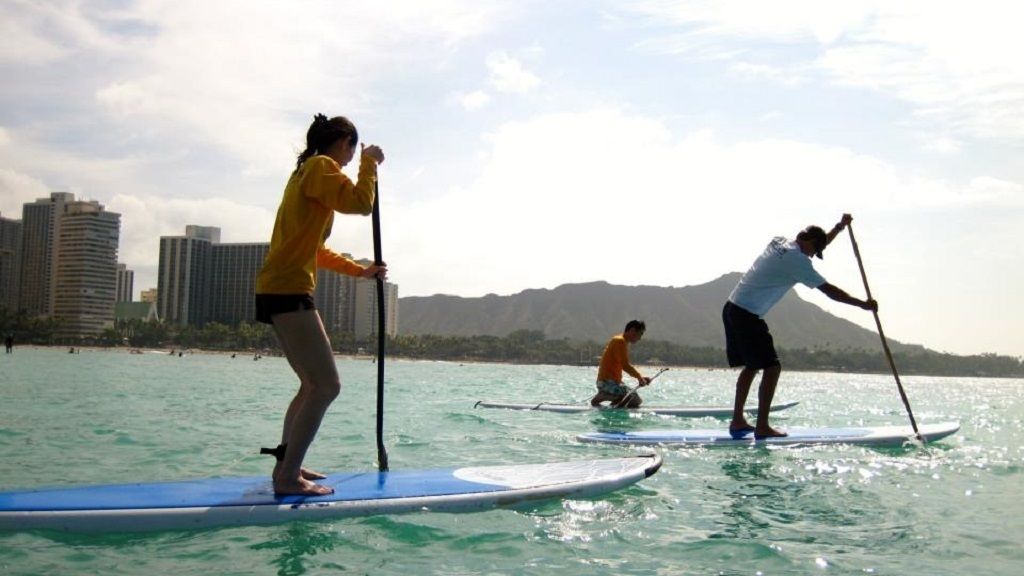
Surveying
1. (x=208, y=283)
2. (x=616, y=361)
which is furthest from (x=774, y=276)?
(x=208, y=283)

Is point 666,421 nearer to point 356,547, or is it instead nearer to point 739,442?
point 739,442

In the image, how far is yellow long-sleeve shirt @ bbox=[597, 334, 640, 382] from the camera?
14992 mm

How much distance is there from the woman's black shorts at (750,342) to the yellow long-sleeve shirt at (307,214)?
572 centimetres

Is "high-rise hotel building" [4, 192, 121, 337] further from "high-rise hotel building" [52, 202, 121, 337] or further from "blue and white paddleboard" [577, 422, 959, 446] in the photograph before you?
"blue and white paddleboard" [577, 422, 959, 446]

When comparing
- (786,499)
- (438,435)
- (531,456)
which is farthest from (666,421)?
(786,499)

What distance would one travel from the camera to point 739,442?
9.35m

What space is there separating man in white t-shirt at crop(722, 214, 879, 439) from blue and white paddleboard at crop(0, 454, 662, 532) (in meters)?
3.41

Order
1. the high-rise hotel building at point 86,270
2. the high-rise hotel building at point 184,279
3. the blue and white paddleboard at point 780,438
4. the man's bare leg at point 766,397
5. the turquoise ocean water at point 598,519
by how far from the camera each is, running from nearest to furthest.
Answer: the turquoise ocean water at point 598,519 < the man's bare leg at point 766,397 < the blue and white paddleboard at point 780,438 < the high-rise hotel building at point 86,270 < the high-rise hotel building at point 184,279

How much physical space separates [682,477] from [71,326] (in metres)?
195

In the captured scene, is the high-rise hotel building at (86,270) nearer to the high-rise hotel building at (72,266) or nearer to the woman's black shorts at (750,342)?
the high-rise hotel building at (72,266)

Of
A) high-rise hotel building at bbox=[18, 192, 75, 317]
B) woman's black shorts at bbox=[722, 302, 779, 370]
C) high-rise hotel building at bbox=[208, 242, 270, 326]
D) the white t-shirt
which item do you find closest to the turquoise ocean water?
woman's black shorts at bbox=[722, 302, 779, 370]

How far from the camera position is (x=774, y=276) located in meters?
9.18

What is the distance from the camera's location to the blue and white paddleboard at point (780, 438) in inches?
369

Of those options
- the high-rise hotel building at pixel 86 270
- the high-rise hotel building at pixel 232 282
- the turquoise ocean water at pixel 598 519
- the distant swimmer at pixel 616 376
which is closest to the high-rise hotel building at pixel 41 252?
the high-rise hotel building at pixel 86 270
